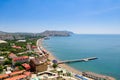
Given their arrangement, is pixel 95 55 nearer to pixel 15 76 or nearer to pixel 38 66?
pixel 38 66

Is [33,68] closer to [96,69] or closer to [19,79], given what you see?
[19,79]

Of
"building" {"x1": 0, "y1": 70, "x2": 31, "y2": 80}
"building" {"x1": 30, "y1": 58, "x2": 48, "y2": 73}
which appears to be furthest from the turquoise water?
"building" {"x1": 0, "y1": 70, "x2": 31, "y2": 80}

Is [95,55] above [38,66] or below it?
below

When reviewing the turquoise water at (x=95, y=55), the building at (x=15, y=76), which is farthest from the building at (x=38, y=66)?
the turquoise water at (x=95, y=55)

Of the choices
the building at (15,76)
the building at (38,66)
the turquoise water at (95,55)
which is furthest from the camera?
the turquoise water at (95,55)

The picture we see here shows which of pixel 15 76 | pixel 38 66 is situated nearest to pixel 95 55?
pixel 38 66

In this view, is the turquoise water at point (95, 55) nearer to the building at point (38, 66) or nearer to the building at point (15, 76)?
the building at point (38, 66)

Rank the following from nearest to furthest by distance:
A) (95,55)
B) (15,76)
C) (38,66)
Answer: (15,76), (38,66), (95,55)

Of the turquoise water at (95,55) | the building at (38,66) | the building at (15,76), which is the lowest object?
the turquoise water at (95,55)

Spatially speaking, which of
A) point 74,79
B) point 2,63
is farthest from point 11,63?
point 74,79

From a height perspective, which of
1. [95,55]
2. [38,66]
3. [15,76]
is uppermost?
[38,66]

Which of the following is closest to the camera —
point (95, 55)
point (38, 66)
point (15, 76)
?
point (15, 76)

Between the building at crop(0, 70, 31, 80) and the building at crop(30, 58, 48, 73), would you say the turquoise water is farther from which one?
the building at crop(0, 70, 31, 80)
